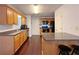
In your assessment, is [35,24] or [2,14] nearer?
[2,14]

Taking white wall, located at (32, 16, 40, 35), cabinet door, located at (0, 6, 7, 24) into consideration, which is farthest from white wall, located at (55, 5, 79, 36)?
white wall, located at (32, 16, 40, 35)

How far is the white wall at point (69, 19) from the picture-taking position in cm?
675

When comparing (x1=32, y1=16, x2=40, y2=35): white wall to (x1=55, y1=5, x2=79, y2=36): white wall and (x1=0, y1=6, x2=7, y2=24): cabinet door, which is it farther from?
(x1=0, y1=6, x2=7, y2=24): cabinet door

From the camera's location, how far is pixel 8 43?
4984 mm

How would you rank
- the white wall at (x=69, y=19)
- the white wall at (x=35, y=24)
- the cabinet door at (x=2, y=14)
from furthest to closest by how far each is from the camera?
1. the white wall at (x=35, y=24)
2. the white wall at (x=69, y=19)
3. the cabinet door at (x=2, y=14)

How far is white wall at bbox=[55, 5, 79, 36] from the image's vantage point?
6.75 meters

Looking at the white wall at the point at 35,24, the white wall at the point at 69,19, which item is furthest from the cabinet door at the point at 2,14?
the white wall at the point at 35,24

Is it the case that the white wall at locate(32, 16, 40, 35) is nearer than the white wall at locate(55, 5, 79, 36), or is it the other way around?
the white wall at locate(55, 5, 79, 36)

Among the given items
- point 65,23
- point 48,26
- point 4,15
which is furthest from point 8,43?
point 48,26

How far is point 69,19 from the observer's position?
729 centimetres

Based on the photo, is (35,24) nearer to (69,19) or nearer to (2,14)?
(69,19)

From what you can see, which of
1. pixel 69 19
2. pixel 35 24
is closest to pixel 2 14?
pixel 69 19

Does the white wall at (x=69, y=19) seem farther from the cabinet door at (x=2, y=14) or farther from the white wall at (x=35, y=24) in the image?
the white wall at (x=35, y=24)
